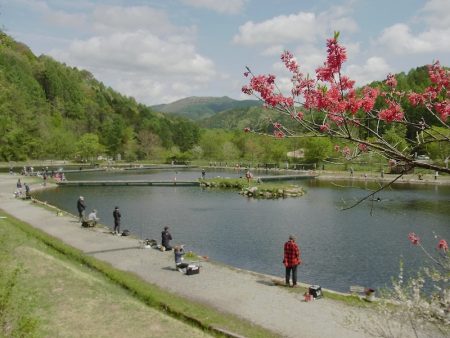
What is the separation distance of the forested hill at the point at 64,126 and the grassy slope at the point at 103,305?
77717 millimetres

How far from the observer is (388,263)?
76.9ft

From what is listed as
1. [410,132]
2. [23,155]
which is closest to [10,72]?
[23,155]

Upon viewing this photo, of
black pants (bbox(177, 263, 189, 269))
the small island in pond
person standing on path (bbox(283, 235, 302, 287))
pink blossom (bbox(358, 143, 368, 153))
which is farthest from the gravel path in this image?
the small island in pond

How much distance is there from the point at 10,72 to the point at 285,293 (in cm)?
16771

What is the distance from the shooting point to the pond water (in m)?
23.3

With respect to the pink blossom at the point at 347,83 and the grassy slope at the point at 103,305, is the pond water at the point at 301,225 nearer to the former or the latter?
the grassy slope at the point at 103,305

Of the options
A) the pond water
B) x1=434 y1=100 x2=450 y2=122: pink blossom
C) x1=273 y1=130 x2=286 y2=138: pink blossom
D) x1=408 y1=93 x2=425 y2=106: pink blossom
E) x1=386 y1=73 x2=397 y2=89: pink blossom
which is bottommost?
the pond water

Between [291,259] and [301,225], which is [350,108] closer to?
[291,259]

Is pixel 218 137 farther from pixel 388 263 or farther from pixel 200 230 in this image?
pixel 388 263

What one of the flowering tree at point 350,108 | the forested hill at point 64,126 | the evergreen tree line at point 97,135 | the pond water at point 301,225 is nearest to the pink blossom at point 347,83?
the flowering tree at point 350,108

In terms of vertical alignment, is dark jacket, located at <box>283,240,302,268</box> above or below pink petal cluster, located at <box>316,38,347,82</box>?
below

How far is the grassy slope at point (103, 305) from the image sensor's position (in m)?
13.4

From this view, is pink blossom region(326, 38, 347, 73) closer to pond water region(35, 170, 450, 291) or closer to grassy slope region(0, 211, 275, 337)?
grassy slope region(0, 211, 275, 337)

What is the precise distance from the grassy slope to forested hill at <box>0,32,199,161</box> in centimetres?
7772
